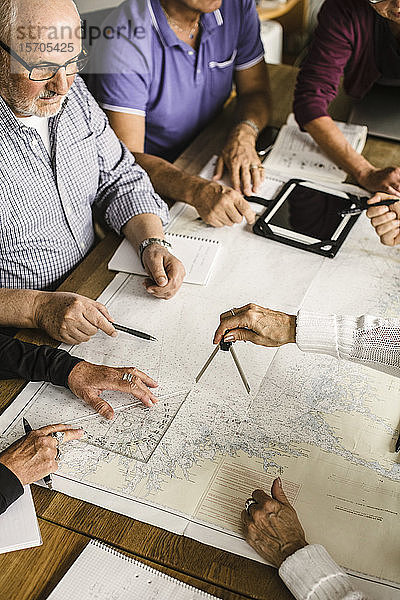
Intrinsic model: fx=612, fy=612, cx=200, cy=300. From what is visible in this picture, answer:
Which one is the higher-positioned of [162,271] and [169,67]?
[169,67]

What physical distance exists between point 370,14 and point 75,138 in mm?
1070

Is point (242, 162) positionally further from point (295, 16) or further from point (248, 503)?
point (295, 16)

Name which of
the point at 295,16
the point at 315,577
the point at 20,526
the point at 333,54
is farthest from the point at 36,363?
the point at 295,16

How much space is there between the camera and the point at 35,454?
117cm

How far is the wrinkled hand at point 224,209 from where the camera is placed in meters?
1.77

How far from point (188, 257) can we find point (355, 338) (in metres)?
0.59

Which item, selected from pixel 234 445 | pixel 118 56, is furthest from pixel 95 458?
pixel 118 56

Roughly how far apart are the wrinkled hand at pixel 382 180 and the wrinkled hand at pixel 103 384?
3.24ft

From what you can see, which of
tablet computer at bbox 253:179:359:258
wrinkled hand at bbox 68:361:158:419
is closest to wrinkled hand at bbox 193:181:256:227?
tablet computer at bbox 253:179:359:258

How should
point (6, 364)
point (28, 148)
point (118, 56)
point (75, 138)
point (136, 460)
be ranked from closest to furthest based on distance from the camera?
point (136, 460)
point (6, 364)
point (28, 148)
point (75, 138)
point (118, 56)

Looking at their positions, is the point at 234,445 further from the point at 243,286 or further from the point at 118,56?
the point at 118,56

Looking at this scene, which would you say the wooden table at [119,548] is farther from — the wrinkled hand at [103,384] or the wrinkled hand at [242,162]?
the wrinkled hand at [242,162]

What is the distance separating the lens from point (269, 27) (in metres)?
4.33

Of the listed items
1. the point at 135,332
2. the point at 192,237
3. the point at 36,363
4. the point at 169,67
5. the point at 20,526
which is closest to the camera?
the point at 20,526
